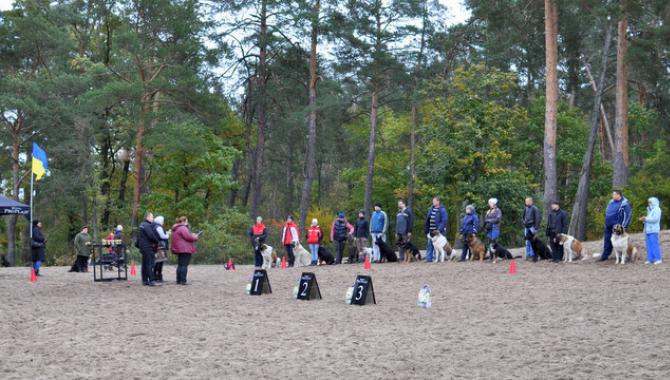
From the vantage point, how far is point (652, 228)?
1708 centimetres

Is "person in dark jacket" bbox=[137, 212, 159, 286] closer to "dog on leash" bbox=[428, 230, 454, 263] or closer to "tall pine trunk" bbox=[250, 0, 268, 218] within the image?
"dog on leash" bbox=[428, 230, 454, 263]

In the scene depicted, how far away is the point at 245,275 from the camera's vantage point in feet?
68.8

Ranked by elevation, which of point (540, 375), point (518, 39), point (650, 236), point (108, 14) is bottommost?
point (540, 375)

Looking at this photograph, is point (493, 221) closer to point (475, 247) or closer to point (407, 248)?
point (475, 247)

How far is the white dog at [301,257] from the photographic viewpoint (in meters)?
23.9

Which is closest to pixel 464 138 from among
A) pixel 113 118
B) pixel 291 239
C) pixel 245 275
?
pixel 291 239

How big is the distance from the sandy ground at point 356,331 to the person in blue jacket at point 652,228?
78 centimetres

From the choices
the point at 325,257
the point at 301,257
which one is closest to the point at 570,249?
the point at 325,257

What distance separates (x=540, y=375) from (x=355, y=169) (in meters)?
40.5

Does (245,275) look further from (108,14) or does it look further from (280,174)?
(280,174)

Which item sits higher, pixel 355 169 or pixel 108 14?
pixel 108 14

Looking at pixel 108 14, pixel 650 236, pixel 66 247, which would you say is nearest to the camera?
pixel 650 236

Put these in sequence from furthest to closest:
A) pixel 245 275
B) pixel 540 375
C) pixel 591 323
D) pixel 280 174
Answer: pixel 280 174, pixel 245 275, pixel 591 323, pixel 540 375

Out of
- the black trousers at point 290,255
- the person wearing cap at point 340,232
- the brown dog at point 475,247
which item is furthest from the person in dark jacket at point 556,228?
the black trousers at point 290,255
